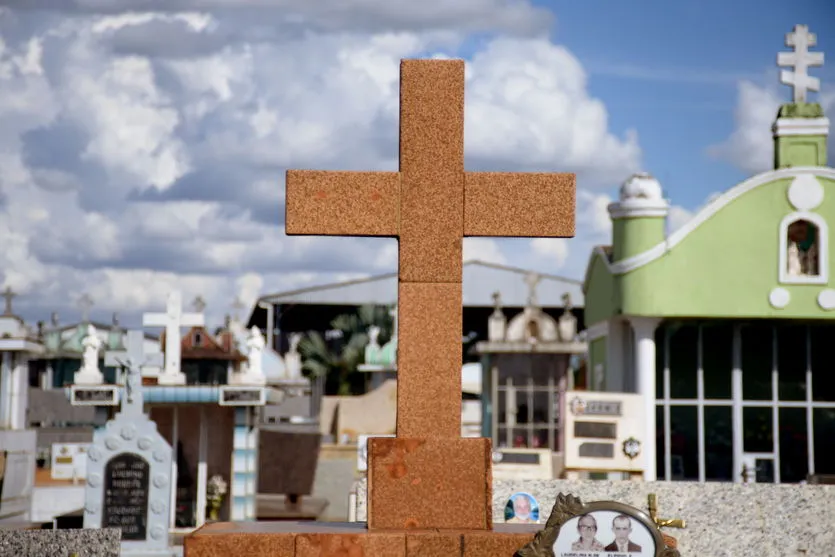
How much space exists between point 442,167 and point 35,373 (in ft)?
150

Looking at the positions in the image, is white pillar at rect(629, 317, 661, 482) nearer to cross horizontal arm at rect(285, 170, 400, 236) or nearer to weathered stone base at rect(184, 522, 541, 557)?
cross horizontal arm at rect(285, 170, 400, 236)

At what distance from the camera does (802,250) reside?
22.5 meters

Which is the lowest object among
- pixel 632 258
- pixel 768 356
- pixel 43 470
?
pixel 43 470

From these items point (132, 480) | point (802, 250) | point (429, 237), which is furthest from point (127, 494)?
point (802, 250)

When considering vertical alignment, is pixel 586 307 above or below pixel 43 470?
above

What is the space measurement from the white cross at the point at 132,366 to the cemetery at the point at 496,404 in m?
0.03

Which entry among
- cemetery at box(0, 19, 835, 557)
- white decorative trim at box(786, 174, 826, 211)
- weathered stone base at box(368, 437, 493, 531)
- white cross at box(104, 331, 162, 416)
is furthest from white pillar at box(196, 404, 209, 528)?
weathered stone base at box(368, 437, 493, 531)

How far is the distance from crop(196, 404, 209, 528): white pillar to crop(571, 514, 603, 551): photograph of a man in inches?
599

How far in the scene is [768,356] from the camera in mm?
23125

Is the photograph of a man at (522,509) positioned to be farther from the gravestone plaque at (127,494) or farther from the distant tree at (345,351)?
the distant tree at (345,351)

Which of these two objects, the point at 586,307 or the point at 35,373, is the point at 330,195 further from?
the point at 35,373

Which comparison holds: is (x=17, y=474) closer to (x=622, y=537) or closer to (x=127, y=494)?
(x=127, y=494)

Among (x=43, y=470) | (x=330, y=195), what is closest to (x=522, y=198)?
(x=330, y=195)

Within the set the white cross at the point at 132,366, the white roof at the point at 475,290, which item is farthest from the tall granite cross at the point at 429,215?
the white roof at the point at 475,290
